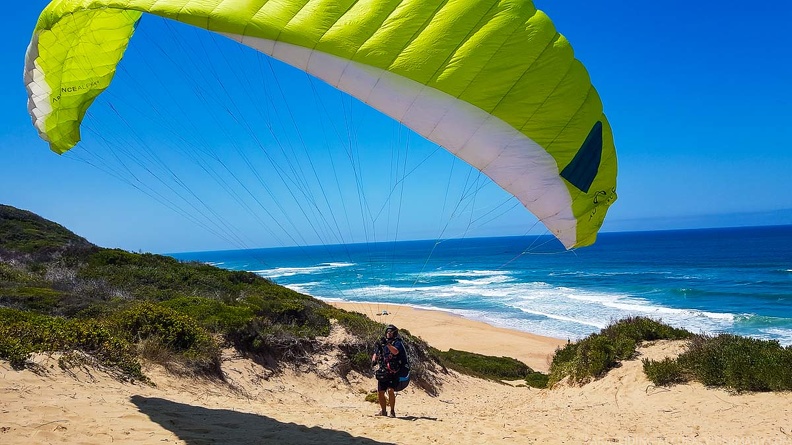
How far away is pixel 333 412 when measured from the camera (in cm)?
704

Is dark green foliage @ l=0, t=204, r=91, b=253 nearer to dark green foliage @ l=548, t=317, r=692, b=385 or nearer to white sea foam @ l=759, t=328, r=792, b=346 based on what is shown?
dark green foliage @ l=548, t=317, r=692, b=385

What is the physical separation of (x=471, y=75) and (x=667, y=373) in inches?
276

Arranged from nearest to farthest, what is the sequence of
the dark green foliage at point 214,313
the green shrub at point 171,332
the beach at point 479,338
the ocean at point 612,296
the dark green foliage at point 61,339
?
the dark green foliage at point 61,339 → the green shrub at point 171,332 → the dark green foliage at point 214,313 → the beach at point 479,338 → the ocean at point 612,296

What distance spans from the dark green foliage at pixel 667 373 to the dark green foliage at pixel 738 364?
38mm

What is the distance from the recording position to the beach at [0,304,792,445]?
15.9 feet

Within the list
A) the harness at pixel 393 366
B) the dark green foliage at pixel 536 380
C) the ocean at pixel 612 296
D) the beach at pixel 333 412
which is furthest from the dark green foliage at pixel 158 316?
the ocean at pixel 612 296

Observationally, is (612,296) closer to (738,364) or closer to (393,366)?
(738,364)

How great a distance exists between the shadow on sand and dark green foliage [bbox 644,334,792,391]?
5.89 metres

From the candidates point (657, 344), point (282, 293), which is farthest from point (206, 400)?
point (657, 344)

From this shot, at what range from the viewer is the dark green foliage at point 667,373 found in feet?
28.6

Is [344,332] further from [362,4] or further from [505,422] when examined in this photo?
[362,4]

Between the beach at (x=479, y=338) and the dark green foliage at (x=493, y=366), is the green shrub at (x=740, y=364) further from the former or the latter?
the beach at (x=479, y=338)

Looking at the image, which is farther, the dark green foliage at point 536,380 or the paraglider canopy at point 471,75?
the dark green foliage at point 536,380

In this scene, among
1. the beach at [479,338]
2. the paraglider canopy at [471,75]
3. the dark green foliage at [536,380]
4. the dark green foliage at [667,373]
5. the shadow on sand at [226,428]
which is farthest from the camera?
the beach at [479,338]
